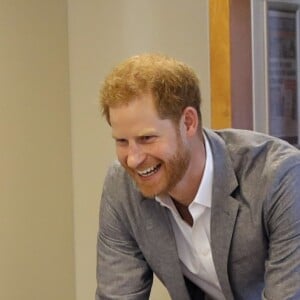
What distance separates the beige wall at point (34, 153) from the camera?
254 cm

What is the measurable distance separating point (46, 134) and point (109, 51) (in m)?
0.43

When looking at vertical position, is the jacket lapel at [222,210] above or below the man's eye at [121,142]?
below

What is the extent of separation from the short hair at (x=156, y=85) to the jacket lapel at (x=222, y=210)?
0.17m

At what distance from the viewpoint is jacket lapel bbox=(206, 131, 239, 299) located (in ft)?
4.73

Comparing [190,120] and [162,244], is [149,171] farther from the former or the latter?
[162,244]

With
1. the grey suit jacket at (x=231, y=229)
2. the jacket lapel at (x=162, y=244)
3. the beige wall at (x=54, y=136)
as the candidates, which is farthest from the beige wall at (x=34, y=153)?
the jacket lapel at (x=162, y=244)

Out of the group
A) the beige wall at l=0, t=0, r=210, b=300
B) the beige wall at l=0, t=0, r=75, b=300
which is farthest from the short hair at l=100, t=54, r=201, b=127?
the beige wall at l=0, t=0, r=75, b=300

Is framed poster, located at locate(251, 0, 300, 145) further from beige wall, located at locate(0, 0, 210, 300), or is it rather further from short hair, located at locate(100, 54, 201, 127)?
short hair, located at locate(100, 54, 201, 127)

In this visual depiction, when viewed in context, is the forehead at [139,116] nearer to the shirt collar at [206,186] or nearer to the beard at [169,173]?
the beard at [169,173]

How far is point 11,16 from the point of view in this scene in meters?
2.54

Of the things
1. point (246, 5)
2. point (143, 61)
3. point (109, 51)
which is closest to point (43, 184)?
point (109, 51)

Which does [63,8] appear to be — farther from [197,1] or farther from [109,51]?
[197,1]

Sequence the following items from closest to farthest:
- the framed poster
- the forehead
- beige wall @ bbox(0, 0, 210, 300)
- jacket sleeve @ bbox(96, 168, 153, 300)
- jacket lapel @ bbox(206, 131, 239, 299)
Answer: the forehead, jacket lapel @ bbox(206, 131, 239, 299), jacket sleeve @ bbox(96, 168, 153, 300), the framed poster, beige wall @ bbox(0, 0, 210, 300)

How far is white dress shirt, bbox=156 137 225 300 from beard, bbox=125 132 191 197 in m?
0.09
